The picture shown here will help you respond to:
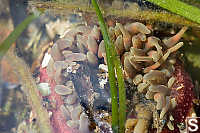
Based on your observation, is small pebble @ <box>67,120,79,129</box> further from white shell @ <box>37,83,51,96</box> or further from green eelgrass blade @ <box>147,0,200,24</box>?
green eelgrass blade @ <box>147,0,200,24</box>

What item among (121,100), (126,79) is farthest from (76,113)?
(126,79)

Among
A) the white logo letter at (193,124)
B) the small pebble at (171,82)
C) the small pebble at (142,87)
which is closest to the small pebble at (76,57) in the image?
the small pebble at (142,87)

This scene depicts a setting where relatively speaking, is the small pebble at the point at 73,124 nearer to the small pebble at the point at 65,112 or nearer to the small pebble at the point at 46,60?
the small pebble at the point at 65,112

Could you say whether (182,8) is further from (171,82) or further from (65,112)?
(65,112)

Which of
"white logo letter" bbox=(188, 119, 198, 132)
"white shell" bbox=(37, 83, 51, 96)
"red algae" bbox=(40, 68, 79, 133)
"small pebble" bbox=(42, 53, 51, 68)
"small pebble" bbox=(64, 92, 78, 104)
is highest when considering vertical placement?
"small pebble" bbox=(42, 53, 51, 68)

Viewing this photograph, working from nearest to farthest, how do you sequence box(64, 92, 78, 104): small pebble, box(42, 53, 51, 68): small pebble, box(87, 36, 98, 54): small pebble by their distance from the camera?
box(64, 92, 78, 104): small pebble
box(87, 36, 98, 54): small pebble
box(42, 53, 51, 68): small pebble

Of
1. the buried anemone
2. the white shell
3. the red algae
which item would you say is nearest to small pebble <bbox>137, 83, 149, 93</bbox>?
the buried anemone

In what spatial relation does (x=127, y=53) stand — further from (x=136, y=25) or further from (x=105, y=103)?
(x=105, y=103)

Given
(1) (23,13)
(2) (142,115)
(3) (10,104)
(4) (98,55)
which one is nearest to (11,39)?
(1) (23,13)
